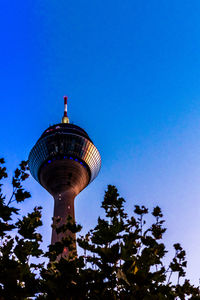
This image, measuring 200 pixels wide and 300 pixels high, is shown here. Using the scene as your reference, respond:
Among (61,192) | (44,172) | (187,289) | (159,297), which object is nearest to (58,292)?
(159,297)

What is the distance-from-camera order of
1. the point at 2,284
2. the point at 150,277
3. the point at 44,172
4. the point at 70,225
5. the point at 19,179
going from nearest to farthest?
1. the point at 2,284
2. the point at 150,277
3. the point at 19,179
4. the point at 70,225
5. the point at 44,172

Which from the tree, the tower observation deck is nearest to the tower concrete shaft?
the tower observation deck

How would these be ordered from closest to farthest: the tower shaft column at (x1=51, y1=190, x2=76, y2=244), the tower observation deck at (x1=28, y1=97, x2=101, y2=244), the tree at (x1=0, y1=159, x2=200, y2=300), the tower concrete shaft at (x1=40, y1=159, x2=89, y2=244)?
the tree at (x1=0, y1=159, x2=200, y2=300) < the tower shaft column at (x1=51, y1=190, x2=76, y2=244) < the tower concrete shaft at (x1=40, y1=159, x2=89, y2=244) < the tower observation deck at (x1=28, y1=97, x2=101, y2=244)

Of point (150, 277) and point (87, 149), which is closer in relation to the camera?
point (150, 277)

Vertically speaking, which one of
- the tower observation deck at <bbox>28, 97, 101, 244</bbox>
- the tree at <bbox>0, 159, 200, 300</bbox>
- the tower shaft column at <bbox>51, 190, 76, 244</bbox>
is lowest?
the tree at <bbox>0, 159, 200, 300</bbox>

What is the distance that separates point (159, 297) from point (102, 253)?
2.09ft

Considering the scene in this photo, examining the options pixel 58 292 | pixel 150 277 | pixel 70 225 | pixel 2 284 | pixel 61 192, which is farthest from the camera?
pixel 61 192

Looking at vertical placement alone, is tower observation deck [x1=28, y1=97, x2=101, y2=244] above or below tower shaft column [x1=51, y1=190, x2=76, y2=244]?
above

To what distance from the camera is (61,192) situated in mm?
53594

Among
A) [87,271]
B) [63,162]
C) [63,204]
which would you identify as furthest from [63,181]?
[87,271]

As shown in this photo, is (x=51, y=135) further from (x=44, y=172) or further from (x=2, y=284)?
(x=2, y=284)

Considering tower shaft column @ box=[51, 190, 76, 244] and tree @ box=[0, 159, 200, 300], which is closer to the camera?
tree @ box=[0, 159, 200, 300]

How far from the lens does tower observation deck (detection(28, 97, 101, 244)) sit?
53.5 meters

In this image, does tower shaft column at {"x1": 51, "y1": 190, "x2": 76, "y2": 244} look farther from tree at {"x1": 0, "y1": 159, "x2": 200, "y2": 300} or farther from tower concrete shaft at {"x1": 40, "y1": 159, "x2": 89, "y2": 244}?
tree at {"x1": 0, "y1": 159, "x2": 200, "y2": 300}
